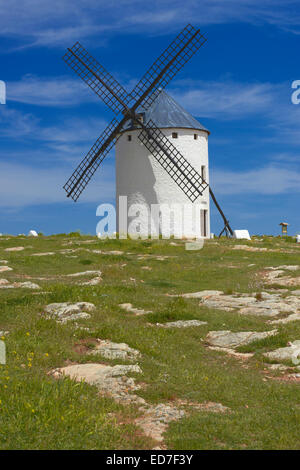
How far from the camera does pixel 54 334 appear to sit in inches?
412

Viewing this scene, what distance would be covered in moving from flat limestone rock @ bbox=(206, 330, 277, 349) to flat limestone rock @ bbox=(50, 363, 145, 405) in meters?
2.96

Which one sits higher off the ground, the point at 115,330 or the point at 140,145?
the point at 140,145

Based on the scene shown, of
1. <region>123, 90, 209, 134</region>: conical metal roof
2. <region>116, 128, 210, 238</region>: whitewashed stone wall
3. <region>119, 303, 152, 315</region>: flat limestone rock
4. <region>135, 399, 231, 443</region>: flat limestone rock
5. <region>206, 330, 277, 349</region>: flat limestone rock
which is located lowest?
<region>135, 399, 231, 443</region>: flat limestone rock

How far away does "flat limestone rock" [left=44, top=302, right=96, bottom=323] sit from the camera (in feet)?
39.3

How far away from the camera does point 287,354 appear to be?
10.9 meters

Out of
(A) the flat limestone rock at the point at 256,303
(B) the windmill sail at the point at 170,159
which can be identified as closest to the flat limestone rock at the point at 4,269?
(A) the flat limestone rock at the point at 256,303

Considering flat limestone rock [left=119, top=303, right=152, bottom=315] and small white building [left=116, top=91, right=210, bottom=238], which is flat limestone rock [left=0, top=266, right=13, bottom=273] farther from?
small white building [left=116, top=91, right=210, bottom=238]

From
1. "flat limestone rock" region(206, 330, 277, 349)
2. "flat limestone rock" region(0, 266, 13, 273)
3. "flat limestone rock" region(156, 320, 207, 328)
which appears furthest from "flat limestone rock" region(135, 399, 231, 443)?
"flat limestone rock" region(0, 266, 13, 273)

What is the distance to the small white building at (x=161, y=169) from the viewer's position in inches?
1523

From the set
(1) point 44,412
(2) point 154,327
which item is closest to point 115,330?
(2) point 154,327

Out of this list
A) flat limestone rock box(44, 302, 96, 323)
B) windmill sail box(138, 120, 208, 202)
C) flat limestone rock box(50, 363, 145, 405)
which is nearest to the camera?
flat limestone rock box(50, 363, 145, 405)
